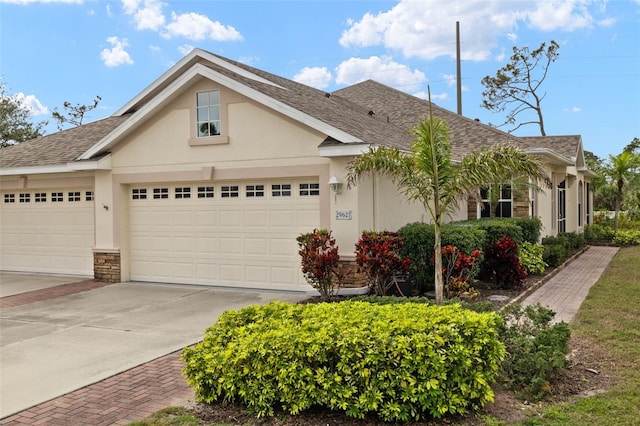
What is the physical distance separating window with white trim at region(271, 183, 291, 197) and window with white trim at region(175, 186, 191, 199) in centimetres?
224

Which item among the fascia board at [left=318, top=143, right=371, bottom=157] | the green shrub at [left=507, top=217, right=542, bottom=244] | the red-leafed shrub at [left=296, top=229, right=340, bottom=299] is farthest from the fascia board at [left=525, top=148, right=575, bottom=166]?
the red-leafed shrub at [left=296, top=229, right=340, bottom=299]

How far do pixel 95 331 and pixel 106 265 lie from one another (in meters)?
5.25

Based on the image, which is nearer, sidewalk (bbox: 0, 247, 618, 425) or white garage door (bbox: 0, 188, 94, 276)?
sidewalk (bbox: 0, 247, 618, 425)

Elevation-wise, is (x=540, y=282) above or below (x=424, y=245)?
below

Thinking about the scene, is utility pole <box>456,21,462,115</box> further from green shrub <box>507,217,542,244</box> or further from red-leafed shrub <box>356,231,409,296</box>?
red-leafed shrub <box>356,231,409,296</box>

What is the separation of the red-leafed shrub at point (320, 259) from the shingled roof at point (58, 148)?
727cm

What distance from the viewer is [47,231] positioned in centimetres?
1486

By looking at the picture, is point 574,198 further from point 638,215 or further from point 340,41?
point 340,41

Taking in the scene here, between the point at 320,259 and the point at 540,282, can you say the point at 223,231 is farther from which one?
the point at 540,282

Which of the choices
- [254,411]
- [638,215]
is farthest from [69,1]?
[638,215]

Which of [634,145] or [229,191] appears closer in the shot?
[229,191]

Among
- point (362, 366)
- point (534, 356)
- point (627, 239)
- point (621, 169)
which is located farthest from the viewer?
point (621, 169)

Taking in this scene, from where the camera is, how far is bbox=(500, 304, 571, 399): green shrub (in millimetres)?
5348

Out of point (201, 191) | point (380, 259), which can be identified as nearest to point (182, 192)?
point (201, 191)
